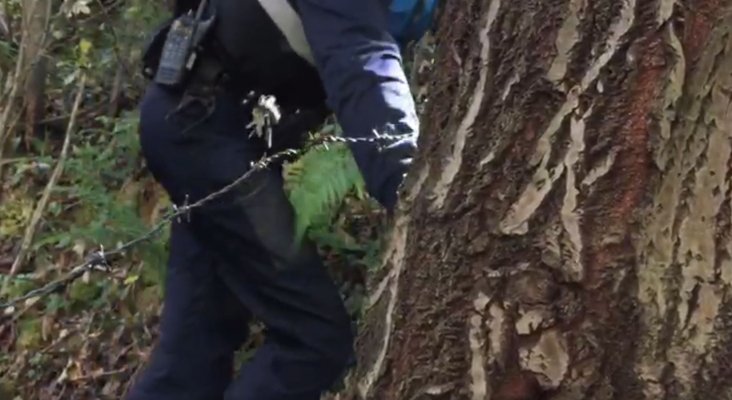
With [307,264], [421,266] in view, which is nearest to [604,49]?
[421,266]

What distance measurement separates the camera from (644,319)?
1535 millimetres

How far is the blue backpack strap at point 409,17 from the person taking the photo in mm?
2738

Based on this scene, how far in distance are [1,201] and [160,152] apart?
3.27 metres

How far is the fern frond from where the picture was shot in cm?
257

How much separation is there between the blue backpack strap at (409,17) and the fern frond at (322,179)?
308mm

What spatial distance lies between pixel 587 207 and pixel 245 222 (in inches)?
65.3

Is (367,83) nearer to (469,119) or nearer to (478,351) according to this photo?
(469,119)

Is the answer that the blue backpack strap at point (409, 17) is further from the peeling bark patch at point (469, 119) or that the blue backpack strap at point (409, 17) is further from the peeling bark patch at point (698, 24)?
the peeling bark patch at point (698, 24)

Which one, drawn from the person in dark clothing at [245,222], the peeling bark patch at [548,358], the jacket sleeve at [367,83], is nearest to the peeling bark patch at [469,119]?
the peeling bark patch at [548,358]

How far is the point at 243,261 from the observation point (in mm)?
3178

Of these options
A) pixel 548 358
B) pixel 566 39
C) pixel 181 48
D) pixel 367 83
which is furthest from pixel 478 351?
pixel 181 48

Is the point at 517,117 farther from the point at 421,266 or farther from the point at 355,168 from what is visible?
the point at 355,168

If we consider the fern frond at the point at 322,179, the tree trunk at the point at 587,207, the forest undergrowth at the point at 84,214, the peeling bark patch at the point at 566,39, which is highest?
the peeling bark patch at the point at 566,39

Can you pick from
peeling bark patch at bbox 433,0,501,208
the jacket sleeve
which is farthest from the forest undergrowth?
peeling bark patch at bbox 433,0,501,208
